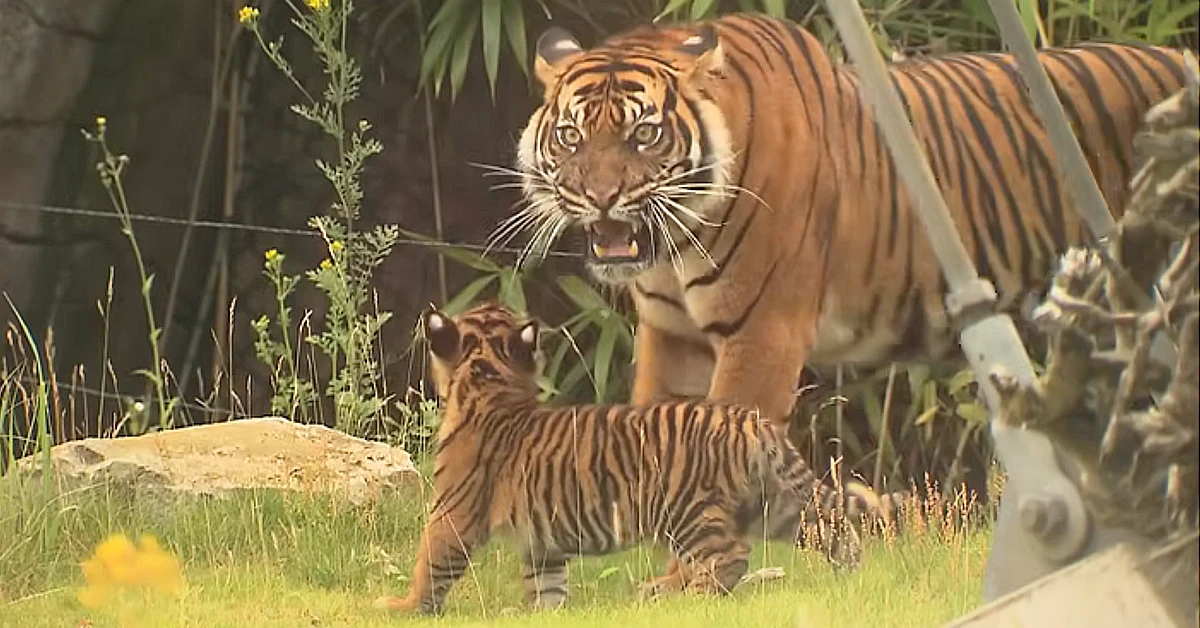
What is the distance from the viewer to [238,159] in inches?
76.3

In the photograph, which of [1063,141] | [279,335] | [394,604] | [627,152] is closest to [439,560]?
[394,604]

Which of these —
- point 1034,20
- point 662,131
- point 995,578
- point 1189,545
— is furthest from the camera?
point 1034,20

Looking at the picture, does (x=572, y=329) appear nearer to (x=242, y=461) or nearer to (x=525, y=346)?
(x=525, y=346)

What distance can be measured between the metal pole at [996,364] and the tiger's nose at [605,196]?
0.78 ft

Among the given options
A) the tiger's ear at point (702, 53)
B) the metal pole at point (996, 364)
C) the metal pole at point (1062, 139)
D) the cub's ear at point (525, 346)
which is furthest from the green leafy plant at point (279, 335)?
the metal pole at point (1062, 139)

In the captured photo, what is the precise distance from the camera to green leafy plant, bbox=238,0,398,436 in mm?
1874

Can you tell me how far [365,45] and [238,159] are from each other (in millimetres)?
168

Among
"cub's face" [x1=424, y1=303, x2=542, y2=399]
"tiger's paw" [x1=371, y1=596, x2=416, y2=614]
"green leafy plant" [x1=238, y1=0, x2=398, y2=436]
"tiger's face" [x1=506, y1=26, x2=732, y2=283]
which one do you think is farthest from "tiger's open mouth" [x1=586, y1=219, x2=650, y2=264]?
"tiger's paw" [x1=371, y1=596, x2=416, y2=614]

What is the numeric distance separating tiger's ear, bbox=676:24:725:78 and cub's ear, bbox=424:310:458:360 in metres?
0.32

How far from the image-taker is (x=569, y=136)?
1788 millimetres

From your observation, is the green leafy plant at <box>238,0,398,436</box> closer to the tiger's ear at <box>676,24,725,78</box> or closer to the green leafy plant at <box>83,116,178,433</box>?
the green leafy plant at <box>83,116,178,433</box>

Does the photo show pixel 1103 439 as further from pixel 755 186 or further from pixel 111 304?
pixel 111 304

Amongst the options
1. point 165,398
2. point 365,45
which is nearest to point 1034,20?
point 365,45

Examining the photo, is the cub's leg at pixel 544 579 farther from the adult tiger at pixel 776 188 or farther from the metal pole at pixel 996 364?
the metal pole at pixel 996 364
